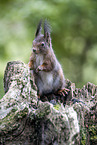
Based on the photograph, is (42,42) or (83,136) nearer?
(83,136)

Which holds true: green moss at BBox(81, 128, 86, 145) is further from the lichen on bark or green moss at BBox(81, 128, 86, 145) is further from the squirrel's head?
the squirrel's head

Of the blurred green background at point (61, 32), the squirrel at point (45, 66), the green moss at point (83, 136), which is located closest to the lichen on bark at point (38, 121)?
the green moss at point (83, 136)

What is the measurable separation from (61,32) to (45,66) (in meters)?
2.92

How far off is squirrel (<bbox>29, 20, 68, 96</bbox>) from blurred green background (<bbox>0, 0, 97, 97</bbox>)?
210 cm

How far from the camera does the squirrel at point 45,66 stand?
2.35 metres

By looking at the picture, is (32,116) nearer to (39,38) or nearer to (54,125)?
(54,125)

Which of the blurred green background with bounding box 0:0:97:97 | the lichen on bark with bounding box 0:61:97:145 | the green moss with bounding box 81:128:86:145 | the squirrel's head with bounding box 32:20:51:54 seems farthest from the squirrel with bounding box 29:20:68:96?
the blurred green background with bounding box 0:0:97:97

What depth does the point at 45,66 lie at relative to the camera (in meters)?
2.35

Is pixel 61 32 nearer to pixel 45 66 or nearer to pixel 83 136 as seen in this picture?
pixel 45 66

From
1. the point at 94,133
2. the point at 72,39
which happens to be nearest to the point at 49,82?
the point at 94,133

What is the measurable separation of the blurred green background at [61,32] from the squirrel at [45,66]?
2.10 meters

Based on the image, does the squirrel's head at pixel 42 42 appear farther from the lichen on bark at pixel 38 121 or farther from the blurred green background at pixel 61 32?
the blurred green background at pixel 61 32

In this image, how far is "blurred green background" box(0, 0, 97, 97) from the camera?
15.6ft

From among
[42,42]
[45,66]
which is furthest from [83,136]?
[42,42]
